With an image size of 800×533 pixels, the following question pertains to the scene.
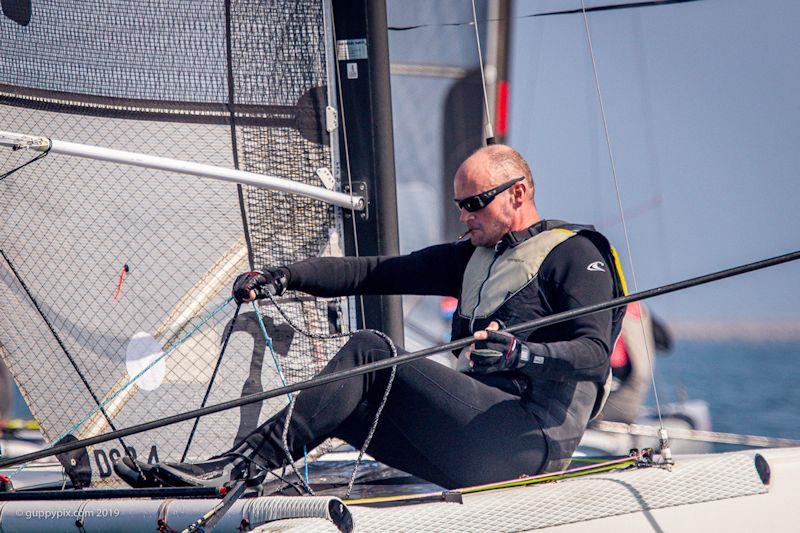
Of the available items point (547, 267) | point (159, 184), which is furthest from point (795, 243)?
point (159, 184)

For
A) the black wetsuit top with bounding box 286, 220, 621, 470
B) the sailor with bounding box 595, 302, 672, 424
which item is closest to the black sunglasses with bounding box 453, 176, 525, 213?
the black wetsuit top with bounding box 286, 220, 621, 470

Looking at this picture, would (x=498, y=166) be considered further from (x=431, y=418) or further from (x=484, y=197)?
(x=431, y=418)

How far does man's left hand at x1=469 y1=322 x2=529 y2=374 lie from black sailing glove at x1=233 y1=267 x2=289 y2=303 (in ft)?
2.32

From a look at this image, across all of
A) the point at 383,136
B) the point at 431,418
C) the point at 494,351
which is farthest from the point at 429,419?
the point at 383,136

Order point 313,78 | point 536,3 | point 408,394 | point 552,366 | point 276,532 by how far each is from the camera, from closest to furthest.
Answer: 1. point 276,532
2. point 552,366
3. point 408,394
4. point 313,78
5. point 536,3

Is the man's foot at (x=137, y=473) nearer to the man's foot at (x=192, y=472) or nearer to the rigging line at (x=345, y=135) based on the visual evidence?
the man's foot at (x=192, y=472)

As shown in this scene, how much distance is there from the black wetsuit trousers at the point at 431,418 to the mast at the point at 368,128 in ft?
2.53

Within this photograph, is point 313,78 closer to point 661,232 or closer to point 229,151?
point 229,151

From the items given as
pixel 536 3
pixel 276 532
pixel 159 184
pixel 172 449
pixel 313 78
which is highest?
pixel 536 3

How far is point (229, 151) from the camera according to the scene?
2879 mm

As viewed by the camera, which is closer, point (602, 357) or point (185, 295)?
point (602, 357)

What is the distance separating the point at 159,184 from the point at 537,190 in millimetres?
1241

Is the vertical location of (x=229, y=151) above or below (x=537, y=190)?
above

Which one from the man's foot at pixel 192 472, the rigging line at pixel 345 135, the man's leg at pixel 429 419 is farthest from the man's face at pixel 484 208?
the man's foot at pixel 192 472
